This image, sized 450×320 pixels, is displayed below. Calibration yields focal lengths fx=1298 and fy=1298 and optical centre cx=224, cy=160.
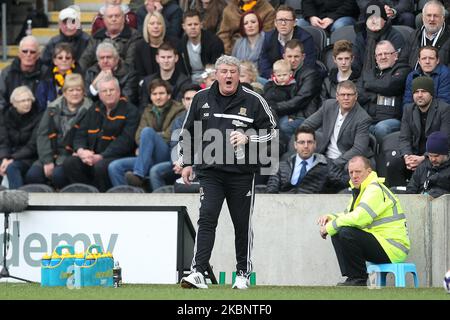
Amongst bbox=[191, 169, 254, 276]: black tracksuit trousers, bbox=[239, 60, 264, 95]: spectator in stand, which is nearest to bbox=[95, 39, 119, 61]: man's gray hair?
bbox=[239, 60, 264, 95]: spectator in stand

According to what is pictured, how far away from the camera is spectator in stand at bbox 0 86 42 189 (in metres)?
18.3

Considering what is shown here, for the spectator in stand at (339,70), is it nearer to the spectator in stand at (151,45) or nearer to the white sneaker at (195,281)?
the spectator in stand at (151,45)

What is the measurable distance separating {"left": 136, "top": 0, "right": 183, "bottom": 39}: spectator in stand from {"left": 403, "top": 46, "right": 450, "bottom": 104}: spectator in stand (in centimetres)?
413

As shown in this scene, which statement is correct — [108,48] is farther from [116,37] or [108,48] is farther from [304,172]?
[304,172]

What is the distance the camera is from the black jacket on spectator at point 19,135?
60.4ft

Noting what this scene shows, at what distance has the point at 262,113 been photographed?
12633 millimetres

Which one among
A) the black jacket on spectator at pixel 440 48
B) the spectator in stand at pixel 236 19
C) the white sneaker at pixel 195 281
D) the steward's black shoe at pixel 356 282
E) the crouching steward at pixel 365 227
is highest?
the spectator in stand at pixel 236 19

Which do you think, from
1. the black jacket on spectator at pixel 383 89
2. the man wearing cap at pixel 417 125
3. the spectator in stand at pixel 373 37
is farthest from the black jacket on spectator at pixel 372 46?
the man wearing cap at pixel 417 125

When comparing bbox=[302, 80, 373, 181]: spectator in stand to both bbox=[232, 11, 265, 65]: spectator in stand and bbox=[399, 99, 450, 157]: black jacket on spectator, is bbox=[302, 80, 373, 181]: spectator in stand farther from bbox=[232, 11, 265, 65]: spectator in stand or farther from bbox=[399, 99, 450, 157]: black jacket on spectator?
bbox=[232, 11, 265, 65]: spectator in stand

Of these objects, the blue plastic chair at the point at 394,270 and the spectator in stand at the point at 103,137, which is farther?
the spectator in stand at the point at 103,137

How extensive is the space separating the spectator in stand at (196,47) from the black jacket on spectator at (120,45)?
2.81 ft

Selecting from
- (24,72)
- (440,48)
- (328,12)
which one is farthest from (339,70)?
(24,72)

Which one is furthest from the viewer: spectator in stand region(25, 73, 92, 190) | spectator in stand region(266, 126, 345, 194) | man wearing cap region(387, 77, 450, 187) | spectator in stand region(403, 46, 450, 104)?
spectator in stand region(25, 73, 92, 190)

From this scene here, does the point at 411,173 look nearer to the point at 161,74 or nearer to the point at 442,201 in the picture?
the point at 442,201
